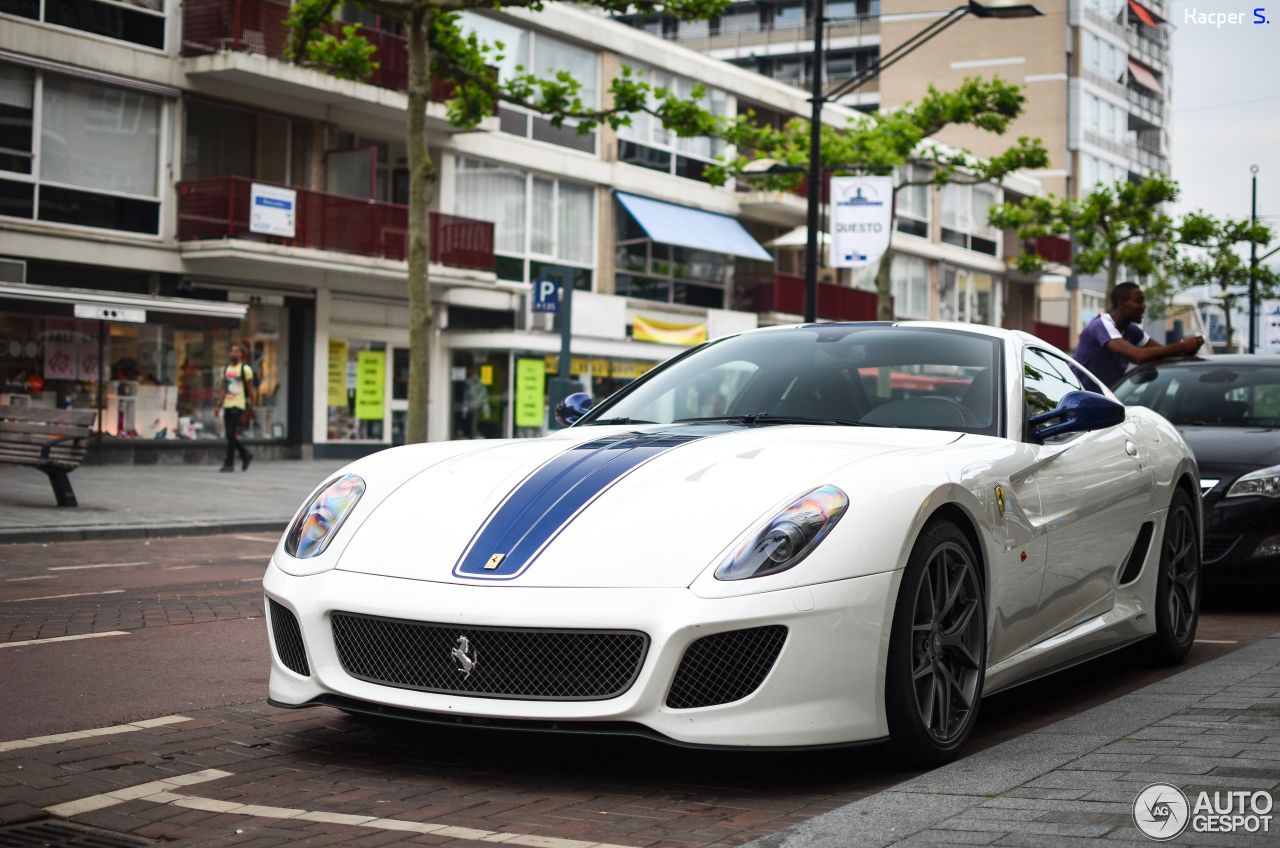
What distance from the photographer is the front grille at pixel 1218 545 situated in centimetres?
800

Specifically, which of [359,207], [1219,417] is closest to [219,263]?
[359,207]

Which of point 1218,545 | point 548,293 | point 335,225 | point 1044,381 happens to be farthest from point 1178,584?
point 335,225

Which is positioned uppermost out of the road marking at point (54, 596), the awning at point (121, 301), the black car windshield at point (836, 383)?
the awning at point (121, 301)

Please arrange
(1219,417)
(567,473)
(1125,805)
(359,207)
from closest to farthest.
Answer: (1125,805)
(567,473)
(1219,417)
(359,207)

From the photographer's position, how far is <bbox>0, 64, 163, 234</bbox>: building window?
72.1 ft

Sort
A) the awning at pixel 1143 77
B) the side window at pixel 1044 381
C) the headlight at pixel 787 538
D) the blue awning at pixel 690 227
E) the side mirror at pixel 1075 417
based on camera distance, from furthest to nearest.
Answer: the awning at pixel 1143 77
the blue awning at pixel 690 227
the side window at pixel 1044 381
the side mirror at pixel 1075 417
the headlight at pixel 787 538

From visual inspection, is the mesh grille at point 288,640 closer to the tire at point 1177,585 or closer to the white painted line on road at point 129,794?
the white painted line on road at point 129,794

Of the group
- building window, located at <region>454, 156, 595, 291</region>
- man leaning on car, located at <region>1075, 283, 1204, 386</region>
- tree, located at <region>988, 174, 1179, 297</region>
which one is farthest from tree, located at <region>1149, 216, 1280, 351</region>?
man leaning on car, located at <region>1075, 283, 1204, 386</region>

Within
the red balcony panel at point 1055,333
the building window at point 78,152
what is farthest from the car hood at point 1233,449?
the red balcony panel at point 1055,333

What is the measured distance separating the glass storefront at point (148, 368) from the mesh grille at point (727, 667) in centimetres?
2035

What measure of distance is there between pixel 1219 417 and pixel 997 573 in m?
5.12

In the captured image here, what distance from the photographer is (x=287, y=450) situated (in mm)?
26938

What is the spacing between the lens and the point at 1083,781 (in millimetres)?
3625

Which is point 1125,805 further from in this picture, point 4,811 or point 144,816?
Result: point 4,811
